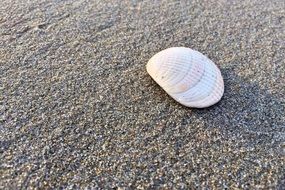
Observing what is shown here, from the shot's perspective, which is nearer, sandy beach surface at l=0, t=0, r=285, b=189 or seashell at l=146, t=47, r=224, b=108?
sandy beach surface at l=0, t=0, r=285, b=189

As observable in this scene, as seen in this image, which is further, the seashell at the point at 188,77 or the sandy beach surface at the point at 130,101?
the seashell at the point at 188,77

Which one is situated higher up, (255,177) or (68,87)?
(68,87)

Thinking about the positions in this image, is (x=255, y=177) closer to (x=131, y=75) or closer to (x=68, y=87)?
(x=131, y=75)

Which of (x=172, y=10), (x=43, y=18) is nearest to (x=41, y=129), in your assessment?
(x=43, y=18)

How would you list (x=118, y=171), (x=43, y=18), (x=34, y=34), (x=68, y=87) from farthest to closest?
(x=43, y=18), (x=34, y=34), (x=68, y=87), (x=118, y=171)

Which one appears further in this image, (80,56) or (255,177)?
(80,56)

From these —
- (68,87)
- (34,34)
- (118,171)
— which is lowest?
(118,171)

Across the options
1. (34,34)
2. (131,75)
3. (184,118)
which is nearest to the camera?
(184,118)
